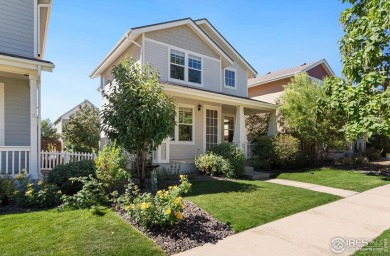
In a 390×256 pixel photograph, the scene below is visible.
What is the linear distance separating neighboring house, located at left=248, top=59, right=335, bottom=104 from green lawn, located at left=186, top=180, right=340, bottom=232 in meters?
12.4

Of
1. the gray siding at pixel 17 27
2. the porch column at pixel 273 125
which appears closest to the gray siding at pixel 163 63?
the porch column at pixel 273 125

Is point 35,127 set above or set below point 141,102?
below

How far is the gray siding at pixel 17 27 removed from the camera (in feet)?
28.4

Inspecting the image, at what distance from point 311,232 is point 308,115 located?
32.8 ft

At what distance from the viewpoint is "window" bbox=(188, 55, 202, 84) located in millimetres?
13156

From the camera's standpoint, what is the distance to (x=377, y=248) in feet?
13.4

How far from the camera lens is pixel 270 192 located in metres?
7.60

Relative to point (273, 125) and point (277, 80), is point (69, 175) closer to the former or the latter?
point (273, 125)

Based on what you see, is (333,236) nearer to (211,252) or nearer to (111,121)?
(211,252)

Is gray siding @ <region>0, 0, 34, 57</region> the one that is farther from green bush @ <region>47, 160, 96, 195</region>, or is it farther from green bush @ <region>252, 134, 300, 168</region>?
green bush @ <region>252, 134, 300, 168</region>

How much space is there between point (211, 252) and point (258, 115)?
14.4m

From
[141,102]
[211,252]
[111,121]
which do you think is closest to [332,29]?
[141,102]

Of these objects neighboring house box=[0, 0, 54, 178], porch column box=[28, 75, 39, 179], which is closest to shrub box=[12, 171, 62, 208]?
porch column box=[28, 75, 39, 179]

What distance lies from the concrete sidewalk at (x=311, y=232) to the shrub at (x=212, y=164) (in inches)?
175
